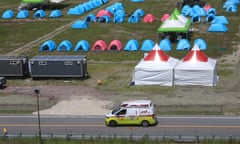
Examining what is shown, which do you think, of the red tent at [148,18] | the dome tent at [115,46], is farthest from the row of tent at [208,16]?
the dome tent at [115,46]

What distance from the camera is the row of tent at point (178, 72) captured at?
129 ft

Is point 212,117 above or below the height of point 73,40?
below

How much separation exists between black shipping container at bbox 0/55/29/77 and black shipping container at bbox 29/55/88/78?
111 cm

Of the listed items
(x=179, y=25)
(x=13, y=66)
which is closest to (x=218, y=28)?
(x=179, y=25)

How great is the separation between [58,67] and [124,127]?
527 inches

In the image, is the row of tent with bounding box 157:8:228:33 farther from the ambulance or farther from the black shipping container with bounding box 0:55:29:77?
the ambulance

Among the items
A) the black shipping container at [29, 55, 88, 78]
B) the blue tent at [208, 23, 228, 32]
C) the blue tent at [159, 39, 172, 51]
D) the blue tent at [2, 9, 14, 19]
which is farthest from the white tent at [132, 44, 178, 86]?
the blue tent at [2, 9, 14, 19]

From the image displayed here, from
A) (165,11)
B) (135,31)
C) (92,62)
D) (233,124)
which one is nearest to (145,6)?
(165,11)

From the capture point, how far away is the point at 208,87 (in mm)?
39125

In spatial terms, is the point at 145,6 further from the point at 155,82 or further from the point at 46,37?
the point at 155,82

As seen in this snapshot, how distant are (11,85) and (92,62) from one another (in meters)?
9.44

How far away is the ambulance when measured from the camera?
30828mm

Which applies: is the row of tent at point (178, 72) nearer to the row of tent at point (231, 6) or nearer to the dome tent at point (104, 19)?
the dome tent at point (104, 19)

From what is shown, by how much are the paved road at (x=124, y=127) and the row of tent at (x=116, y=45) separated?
19231mm
